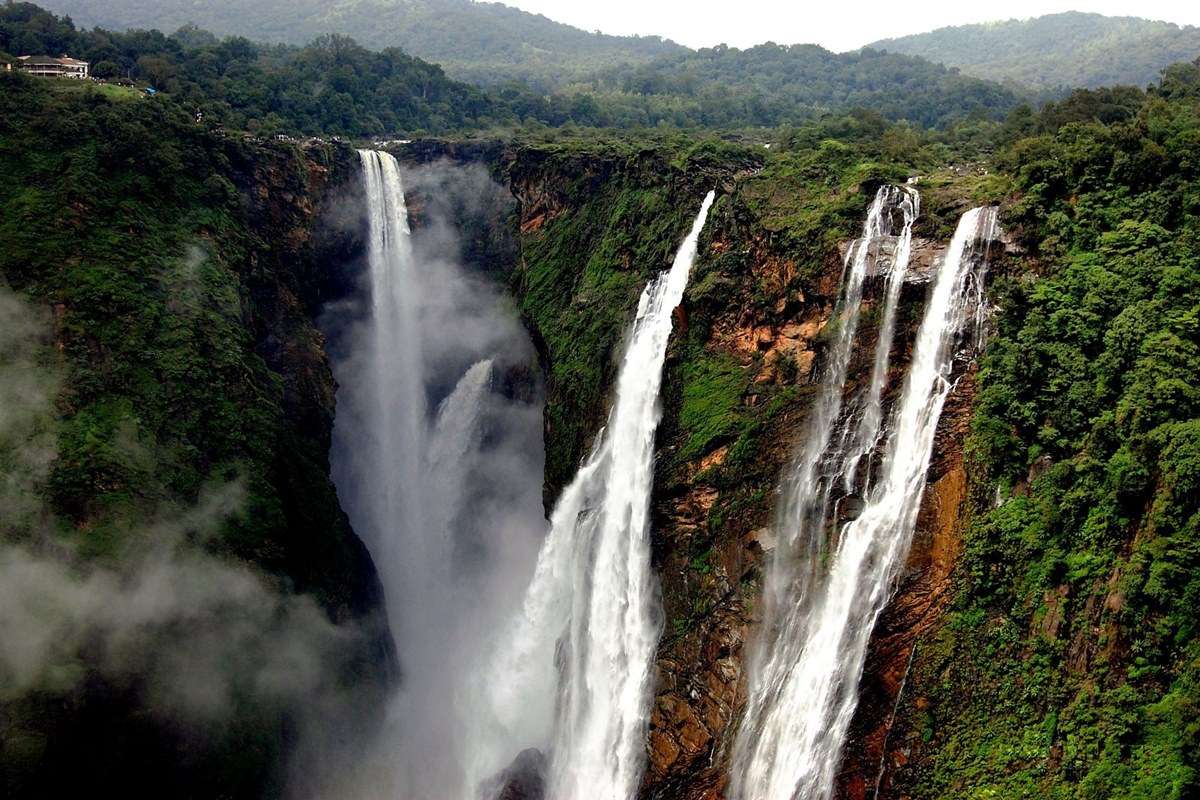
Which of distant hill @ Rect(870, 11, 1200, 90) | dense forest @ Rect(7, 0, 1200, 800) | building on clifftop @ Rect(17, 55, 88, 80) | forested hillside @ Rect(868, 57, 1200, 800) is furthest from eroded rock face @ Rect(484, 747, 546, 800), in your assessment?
distant hill @ Rect(870, 11, 1200, 90)

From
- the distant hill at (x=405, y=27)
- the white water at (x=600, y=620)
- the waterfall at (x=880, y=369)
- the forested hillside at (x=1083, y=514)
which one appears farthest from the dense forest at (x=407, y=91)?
the distant hill at (x=405, y=27)

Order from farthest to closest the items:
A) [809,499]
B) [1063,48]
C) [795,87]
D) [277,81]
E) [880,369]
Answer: [1063,48]
[795,87]
[277,81]
[809,499]
[880,369]

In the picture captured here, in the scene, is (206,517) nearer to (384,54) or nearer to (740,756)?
(740,756)

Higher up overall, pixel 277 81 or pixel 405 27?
pixel 405 27

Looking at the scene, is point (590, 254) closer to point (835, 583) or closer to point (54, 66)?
point (835, 583)

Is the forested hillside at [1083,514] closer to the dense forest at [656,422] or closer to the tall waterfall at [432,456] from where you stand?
the dense forest at [656,422]

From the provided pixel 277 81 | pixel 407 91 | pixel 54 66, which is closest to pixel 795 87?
pixel 407 91
